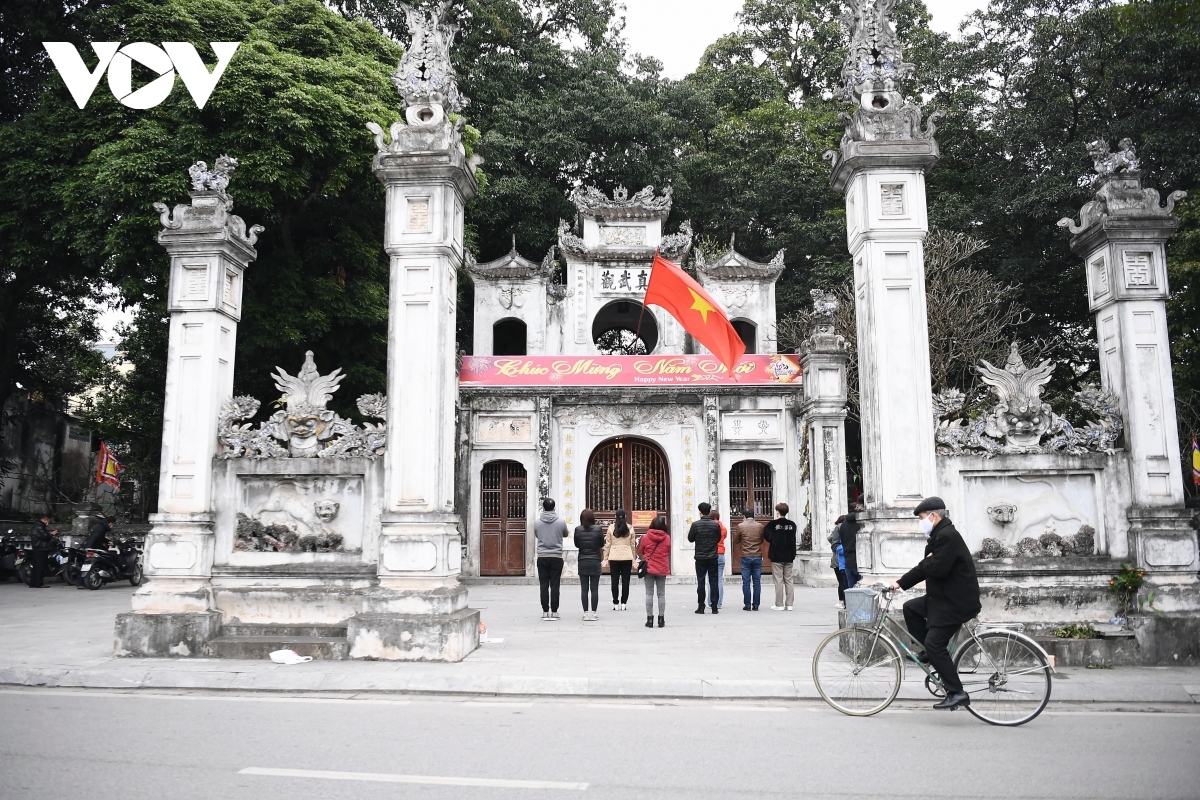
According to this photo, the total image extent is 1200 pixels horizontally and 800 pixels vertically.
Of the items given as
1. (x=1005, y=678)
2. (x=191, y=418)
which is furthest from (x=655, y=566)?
(x=1005, y=678)

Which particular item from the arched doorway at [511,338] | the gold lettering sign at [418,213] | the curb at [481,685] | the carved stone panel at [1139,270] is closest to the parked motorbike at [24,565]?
the curb at [481,685]

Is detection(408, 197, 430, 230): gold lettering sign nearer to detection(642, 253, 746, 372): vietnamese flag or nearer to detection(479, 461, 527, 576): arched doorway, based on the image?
detection(642, 253, 746, 372): vietnamese flag

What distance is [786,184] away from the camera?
94.6ft

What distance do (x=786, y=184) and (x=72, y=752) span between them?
2679 cm

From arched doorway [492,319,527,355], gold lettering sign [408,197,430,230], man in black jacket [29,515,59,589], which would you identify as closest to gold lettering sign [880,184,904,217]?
gold lettering sign [408,197,430,230]

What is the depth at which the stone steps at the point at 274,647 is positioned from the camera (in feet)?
29.0

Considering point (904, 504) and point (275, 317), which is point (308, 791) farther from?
point (275, 317)

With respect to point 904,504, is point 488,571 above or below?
below

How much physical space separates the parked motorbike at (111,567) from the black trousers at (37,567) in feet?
2.43

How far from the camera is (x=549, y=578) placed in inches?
501

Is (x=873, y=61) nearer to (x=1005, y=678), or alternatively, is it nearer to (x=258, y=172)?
(x=1005, y=678)

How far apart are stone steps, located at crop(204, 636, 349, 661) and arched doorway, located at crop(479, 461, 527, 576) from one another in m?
12.6

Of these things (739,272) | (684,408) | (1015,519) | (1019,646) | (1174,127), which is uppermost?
(1174,127)

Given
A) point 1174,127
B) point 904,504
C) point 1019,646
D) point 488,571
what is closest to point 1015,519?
point 904,504
